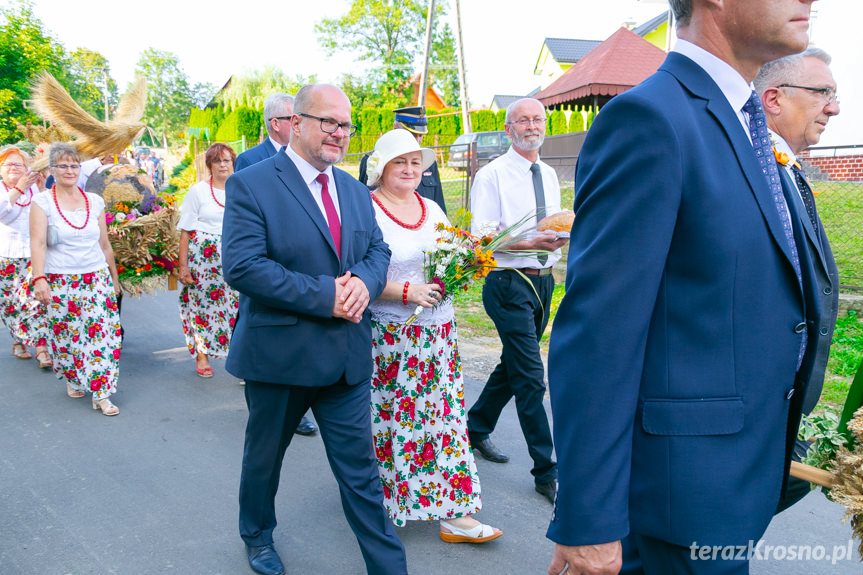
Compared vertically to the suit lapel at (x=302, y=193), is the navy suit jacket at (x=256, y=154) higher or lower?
higher

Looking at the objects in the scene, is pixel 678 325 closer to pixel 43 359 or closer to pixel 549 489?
pixel 549 489

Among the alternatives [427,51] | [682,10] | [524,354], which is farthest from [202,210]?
[427,51]

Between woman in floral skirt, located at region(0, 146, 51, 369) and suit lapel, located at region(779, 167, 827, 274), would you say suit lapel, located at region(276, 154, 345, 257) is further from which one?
woman in floral skirt, located at region(0, 146, 51, 369)

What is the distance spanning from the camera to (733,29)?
5.01 ft

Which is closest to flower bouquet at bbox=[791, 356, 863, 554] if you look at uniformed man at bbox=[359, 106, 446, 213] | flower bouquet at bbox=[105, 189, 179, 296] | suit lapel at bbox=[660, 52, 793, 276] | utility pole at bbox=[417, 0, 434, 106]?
suit lapel at bbox=[660, 52, 793, 276]

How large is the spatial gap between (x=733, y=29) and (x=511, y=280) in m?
2.73

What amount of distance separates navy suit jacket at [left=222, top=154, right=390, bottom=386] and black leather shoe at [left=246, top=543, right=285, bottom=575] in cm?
95

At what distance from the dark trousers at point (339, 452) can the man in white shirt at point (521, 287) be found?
1.21 m

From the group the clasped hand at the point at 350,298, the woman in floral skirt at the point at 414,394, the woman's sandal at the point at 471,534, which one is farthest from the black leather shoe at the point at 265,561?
the clasped hand at the point at 350,298

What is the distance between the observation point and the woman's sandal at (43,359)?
22.3ft

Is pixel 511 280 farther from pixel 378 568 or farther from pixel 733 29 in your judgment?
pixel 733 29

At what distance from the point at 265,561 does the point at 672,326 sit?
261cm

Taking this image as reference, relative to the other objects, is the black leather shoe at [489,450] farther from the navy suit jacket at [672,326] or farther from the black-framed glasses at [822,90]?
the navy suit jacket at [672,326]

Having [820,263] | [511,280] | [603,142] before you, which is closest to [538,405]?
[511,280]
